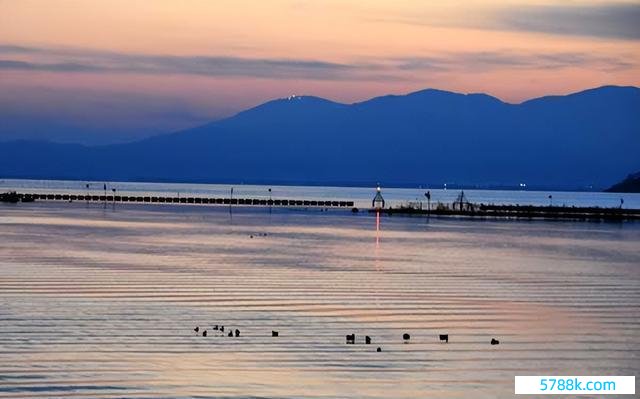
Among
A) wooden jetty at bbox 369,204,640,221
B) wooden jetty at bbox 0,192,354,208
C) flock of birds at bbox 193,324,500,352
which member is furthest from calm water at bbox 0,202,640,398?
wooden jetty at bbox 0,192,354,208

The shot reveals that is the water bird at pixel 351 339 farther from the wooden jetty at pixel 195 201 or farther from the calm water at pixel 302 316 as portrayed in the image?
the wooden jetty at pixel 195 201

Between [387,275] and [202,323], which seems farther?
[387,275]

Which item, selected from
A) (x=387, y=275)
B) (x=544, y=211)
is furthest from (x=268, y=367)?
(x=544, y=211)

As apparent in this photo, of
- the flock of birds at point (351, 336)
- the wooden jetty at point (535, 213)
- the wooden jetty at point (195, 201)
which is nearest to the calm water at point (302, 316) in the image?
the flock of birds at point (351, 336)

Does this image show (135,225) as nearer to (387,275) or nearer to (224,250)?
(224,250)

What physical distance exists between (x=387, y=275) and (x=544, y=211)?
5966 centimetres

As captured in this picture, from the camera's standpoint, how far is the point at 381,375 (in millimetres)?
20219

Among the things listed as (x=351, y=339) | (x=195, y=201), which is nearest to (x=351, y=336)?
(x=351, y=339)

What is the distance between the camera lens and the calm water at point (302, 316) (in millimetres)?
19698

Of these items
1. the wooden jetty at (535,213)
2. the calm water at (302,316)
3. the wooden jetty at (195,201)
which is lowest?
the calm water at (302,316)

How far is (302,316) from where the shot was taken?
27500 mm

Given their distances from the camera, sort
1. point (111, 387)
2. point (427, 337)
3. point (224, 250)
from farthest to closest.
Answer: point (224, 250)
point (427, 337)
point (111, 387)

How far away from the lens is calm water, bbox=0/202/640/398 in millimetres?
19698

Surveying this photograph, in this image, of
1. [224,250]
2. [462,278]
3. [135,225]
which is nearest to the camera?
[462,278]
